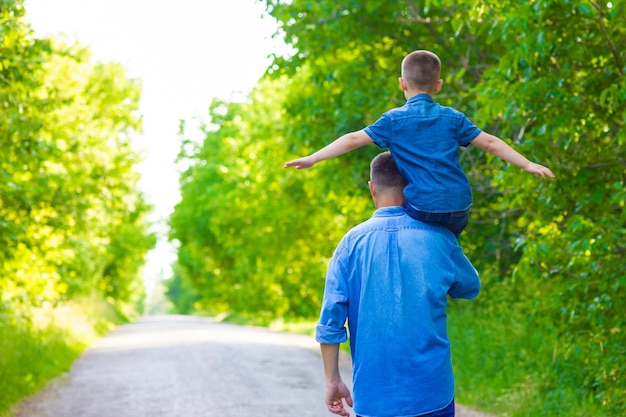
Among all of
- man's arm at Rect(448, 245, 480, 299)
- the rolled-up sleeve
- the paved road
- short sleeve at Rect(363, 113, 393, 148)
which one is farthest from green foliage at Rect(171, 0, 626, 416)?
the rolled-up sleeve

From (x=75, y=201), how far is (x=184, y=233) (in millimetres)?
38314

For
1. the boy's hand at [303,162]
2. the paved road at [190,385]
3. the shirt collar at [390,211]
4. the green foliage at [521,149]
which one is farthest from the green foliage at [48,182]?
the shirt collar at [390,211]

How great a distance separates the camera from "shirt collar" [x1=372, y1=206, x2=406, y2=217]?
379cm

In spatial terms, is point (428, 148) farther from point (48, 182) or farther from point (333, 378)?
point (48, 182)

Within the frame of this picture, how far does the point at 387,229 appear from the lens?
371cm

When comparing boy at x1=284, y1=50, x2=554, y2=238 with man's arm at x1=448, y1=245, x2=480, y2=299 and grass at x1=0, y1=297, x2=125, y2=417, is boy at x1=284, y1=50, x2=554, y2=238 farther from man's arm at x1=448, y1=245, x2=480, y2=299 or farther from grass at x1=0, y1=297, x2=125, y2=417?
grass at x1=0, y1=297, x2=125, y2=417

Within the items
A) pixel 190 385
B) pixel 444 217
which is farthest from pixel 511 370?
pixel 444 217

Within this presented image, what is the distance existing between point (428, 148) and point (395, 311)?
72cm

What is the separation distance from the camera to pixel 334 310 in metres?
3.70

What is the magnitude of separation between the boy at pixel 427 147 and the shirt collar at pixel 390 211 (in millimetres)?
47

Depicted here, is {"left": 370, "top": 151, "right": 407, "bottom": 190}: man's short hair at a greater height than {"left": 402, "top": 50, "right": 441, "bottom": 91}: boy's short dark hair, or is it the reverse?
{"left": 402, "top": 50, "right": 441, "bottom": 91}: boy's short dark hair

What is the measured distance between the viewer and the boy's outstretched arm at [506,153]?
382 centimetres

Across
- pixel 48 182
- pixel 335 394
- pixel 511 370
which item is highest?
pixel 48 182

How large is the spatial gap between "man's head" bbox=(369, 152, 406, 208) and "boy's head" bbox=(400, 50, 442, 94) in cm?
34
